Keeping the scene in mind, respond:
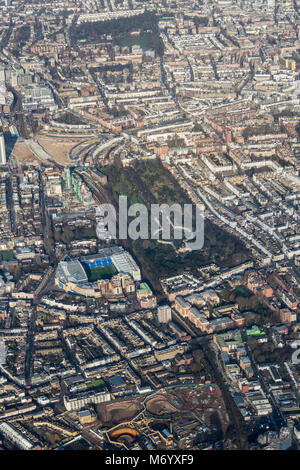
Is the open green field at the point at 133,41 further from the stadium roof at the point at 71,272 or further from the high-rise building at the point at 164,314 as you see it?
the high-rise building at the point at 164,314

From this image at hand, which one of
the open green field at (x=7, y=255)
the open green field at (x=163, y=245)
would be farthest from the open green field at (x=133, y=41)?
the open green field at (x=7, y=255)

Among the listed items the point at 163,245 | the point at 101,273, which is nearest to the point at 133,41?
the point at 163,245

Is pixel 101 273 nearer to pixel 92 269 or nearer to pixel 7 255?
pixel 92 269

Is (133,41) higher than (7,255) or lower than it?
higher
